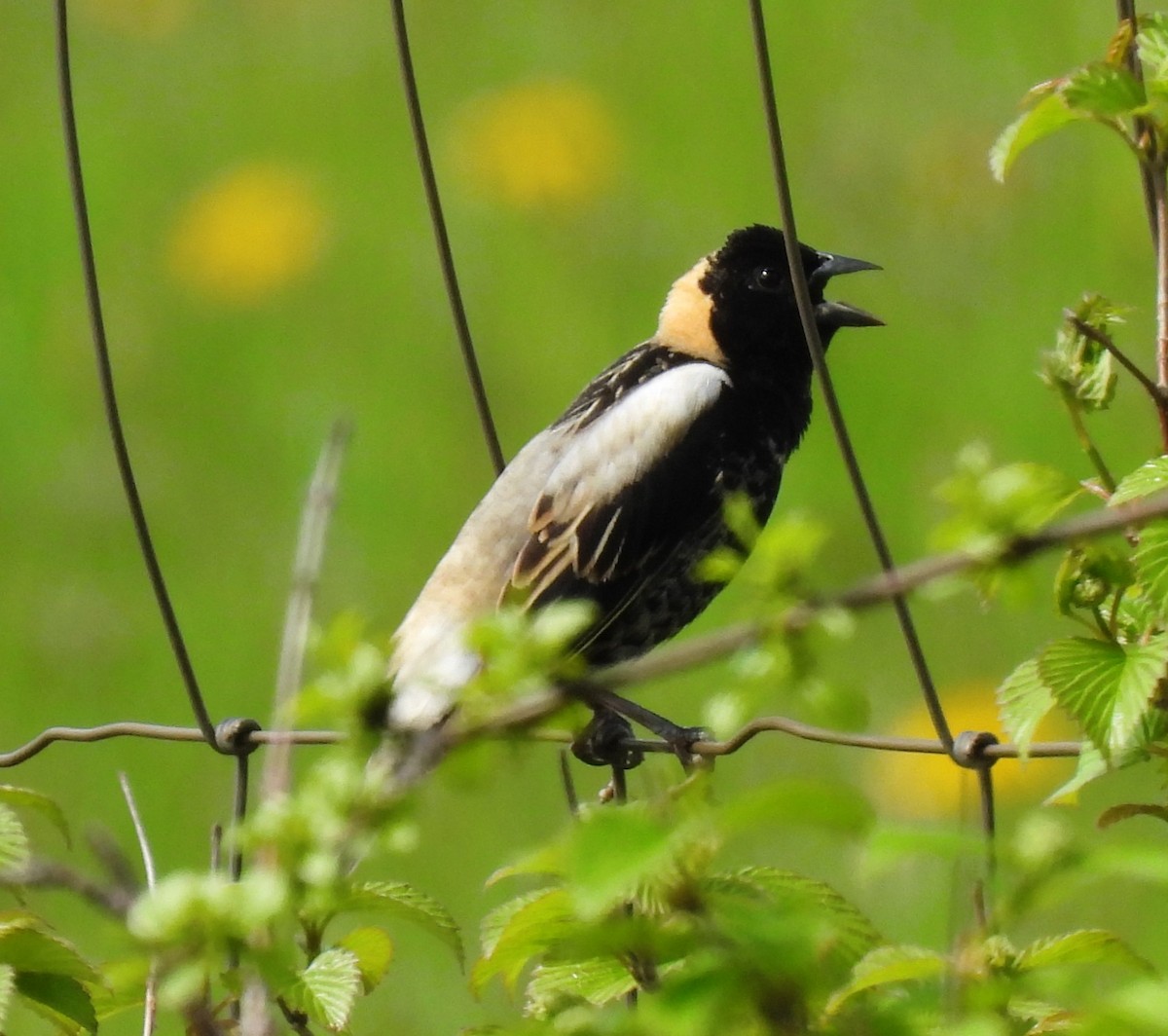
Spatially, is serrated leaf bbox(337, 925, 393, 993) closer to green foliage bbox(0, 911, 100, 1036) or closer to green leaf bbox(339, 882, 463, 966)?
green leaf bbox(339, 882, 463, 966)

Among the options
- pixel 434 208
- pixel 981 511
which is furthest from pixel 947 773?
pixel 981 511

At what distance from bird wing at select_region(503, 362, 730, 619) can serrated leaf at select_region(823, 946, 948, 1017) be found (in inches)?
59.8

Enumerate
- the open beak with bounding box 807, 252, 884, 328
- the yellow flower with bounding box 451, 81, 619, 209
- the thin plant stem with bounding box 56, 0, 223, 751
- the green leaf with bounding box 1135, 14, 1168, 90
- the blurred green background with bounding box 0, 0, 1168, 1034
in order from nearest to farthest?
the green leaf with bounding box 1135, 14, 1168, 90 → the thin plant stem with bounding box 56, 0, 223, 751 → the open beak with bounding box 807, 252, 884, 328 → the blurred green background with bounding box 0, 0, 1168, 1034 → the yellow flower with bounding box 451, 81, 619, 209

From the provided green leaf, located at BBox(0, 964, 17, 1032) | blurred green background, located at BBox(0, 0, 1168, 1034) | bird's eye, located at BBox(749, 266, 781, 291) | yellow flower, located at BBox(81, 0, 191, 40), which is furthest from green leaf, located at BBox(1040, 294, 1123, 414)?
yellow flower, located at BBox(81, 0, 191, 40)

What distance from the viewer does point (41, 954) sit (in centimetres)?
118

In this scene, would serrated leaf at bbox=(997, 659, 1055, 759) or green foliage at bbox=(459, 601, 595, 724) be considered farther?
serrated leaf at bbox=(997, 659, 1055, 759)

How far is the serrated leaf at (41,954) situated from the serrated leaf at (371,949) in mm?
159

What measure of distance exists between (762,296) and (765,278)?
1.5 inches

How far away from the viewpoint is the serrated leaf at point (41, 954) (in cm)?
117

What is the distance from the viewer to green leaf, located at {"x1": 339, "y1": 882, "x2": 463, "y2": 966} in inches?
43.9

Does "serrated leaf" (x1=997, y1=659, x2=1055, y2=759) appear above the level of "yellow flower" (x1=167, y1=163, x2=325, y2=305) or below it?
above

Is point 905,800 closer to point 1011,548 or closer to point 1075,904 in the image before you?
point 1075,904

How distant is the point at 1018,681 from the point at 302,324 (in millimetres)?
4943

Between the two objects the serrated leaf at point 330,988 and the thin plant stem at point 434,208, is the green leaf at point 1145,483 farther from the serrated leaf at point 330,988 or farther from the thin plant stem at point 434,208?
the thin plant stem at point 434,208
